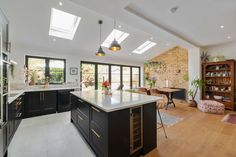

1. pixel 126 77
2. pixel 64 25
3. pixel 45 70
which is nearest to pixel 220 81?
pixel 126 77

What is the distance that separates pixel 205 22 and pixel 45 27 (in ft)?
15.6

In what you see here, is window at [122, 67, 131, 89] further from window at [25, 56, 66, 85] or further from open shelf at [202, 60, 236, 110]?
open shelf at [202, 60, 236, 110]

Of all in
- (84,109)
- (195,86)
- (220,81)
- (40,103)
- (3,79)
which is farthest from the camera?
(195,86)

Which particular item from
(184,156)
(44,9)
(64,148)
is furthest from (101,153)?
(44,9)

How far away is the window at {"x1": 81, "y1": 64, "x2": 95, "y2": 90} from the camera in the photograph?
598 cm

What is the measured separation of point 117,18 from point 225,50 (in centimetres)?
530

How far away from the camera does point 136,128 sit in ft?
6.55

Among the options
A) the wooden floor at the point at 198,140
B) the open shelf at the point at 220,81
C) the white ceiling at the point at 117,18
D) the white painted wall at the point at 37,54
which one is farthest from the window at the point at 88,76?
the open shelf at the point at 220,81

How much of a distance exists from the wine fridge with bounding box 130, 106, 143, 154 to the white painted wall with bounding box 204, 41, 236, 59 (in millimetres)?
5602

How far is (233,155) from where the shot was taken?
2021mm

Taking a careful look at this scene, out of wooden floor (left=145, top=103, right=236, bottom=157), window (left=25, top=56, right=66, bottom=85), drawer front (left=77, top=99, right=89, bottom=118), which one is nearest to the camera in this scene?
wooden floor (left=145, top=103, right=236, bottom=157)

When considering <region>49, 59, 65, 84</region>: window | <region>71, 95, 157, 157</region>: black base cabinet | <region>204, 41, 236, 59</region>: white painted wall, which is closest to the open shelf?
<region>204, 41, 236, 59</region>: white painted wall

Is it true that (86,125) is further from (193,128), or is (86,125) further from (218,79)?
(218,79)

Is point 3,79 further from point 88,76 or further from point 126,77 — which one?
point 126,77
